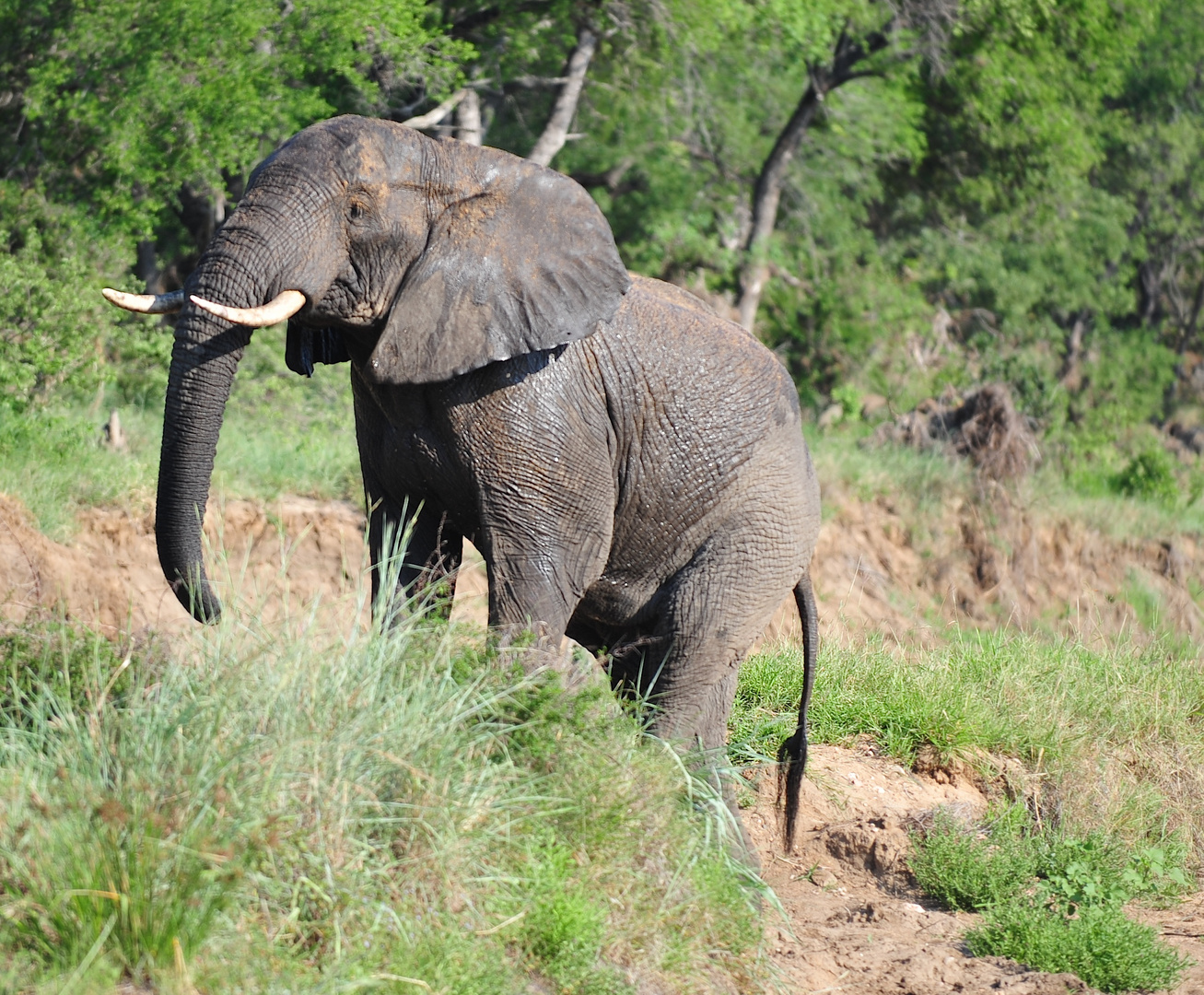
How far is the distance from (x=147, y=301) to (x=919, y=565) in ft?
37.1

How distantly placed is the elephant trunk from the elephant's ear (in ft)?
1.61

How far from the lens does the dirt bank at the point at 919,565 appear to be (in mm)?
9867

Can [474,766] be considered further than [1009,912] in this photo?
No

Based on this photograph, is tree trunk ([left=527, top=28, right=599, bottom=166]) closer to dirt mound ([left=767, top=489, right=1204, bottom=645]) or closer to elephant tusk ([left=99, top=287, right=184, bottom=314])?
dirt mound ([left=767, top=489, right=1204, bottom=645])

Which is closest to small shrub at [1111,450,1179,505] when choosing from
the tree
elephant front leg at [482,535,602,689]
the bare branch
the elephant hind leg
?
the tree

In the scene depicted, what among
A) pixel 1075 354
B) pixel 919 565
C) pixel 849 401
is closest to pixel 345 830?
pixel 919 565

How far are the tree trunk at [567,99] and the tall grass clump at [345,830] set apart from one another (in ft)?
37.2

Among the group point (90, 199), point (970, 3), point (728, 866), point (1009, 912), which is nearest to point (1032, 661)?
point (1009, 912)

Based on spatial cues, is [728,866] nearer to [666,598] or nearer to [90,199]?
[666,598]

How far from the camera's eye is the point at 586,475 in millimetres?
5141

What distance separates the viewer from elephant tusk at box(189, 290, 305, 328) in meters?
4.41

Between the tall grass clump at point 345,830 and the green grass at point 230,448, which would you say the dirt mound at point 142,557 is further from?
the tall grass clump at point 345,830

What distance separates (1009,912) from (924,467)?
1030 cm

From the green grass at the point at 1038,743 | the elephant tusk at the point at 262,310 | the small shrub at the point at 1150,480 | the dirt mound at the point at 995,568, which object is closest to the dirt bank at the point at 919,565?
the dirt mound at the point at 995,568
